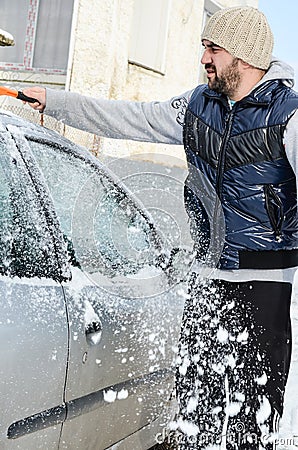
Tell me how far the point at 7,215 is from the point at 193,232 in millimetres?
914

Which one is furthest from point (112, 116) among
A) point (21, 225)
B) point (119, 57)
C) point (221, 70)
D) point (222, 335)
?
point (119, 57)

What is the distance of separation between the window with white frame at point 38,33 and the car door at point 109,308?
8973 millimetres

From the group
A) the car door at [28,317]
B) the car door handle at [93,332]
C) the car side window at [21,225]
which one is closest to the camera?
the car door at [28,317]

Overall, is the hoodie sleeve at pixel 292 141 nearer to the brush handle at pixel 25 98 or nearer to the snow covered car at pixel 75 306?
the snow covered car at pixel 75 306

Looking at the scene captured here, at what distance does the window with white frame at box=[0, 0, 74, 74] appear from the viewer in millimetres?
11938

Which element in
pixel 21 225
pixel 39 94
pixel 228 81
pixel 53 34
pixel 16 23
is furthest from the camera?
pixel 16 23

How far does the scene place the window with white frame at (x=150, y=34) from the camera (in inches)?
532

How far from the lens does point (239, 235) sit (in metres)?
2.90

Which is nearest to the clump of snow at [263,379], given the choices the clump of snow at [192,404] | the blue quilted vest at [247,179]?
the clump of snow at [192,404]

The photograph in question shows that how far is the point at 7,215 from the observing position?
2.50 m

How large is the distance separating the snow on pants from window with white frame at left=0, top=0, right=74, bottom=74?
9.44 metres

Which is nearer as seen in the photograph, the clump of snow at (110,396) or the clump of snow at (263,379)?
the clump of snow at (110,396)

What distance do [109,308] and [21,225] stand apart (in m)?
0.48

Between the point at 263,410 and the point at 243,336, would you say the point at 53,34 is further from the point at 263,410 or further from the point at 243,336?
the point at 263,410
